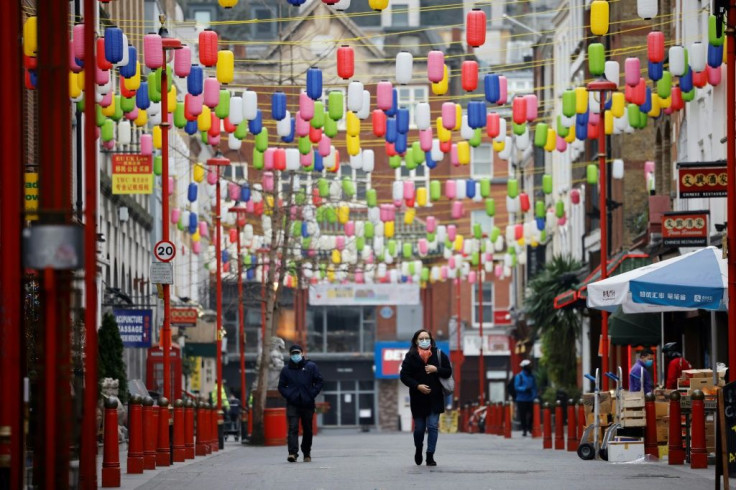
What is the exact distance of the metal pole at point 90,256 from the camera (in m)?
10.9

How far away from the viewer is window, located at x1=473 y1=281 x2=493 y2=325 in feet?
318

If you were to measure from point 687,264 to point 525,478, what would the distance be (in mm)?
5555

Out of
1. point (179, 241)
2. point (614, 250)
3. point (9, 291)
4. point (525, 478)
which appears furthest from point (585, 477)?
point (179, 241)

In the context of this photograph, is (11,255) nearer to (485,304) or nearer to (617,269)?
(617,269)

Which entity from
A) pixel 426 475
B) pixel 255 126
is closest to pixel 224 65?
pixel 255 126

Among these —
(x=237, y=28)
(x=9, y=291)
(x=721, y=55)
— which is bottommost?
(x=9, y=291)

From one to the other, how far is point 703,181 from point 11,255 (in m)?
15.2

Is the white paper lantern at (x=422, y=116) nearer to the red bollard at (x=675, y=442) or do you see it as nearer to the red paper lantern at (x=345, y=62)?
the red paper lantern at (x=345, y=62)

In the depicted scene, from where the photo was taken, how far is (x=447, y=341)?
315 feet

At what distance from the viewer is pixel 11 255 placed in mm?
11016

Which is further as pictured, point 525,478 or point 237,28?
point 237,28

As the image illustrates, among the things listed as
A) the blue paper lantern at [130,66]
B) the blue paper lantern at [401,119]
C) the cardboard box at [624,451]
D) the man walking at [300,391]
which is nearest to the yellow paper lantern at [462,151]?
the blue paper lantern at [401,119]

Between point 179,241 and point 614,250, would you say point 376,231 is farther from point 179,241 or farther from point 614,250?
point 179,241

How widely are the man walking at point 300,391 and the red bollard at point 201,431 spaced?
6.42 metres
